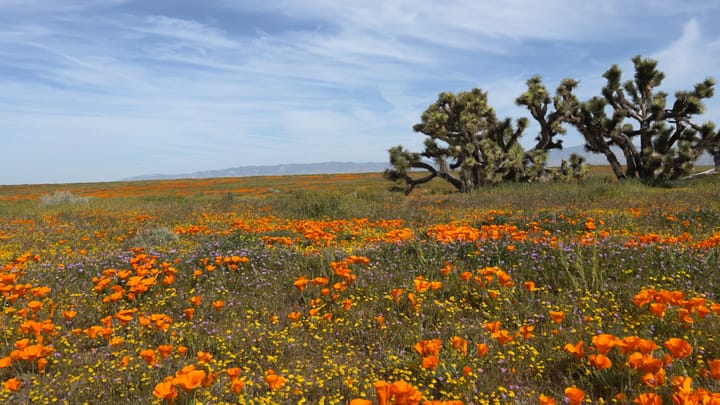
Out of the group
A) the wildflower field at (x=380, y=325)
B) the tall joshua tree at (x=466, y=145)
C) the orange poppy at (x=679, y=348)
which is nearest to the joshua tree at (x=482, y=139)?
the tall joshua tree at (x=466, y=145)

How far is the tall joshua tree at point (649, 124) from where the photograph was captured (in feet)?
70.5

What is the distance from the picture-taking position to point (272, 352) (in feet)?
11.7

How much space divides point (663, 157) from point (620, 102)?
3.85 meters

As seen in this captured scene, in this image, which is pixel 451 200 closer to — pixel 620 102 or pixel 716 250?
pixel 716 250

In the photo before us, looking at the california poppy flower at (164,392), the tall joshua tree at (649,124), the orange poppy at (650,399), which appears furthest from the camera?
the tall joshua tree at (649,124)

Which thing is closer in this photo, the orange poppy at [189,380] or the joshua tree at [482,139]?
the orange poppy at [189,380]

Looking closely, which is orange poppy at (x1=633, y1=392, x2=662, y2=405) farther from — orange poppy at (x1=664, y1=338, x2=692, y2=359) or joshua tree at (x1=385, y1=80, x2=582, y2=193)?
joshua tree at (x1=385, y1=80, x2=582, y2=193)

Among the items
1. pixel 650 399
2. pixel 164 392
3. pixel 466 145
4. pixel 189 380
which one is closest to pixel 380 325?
pixel 189 380

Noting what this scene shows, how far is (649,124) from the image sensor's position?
22.6 m

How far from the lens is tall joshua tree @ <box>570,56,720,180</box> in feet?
70.5

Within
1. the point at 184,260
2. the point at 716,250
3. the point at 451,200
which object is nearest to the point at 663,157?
the point at 451,200

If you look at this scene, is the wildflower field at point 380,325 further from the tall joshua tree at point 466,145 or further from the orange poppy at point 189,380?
the tall joshua tree at point 466,145

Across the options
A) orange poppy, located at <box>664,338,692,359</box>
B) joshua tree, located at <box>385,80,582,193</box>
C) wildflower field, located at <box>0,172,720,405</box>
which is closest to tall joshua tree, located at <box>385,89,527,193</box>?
joshua tree, located at <box>385,80,582,193</box>

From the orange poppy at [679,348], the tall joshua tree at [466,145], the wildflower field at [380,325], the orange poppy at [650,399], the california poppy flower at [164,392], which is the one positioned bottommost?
the wildflower field at [380,325]
